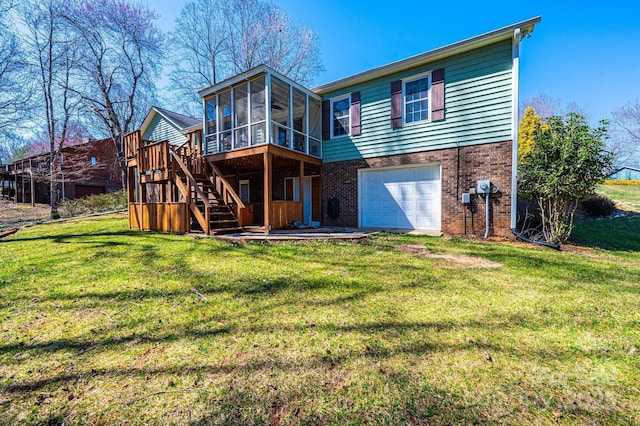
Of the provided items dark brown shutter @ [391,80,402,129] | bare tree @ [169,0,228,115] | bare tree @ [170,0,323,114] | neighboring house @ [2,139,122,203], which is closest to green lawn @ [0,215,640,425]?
dark brown shutter @ [391,80,402,129]

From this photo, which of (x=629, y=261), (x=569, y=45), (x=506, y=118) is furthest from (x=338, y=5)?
(x=629, y=261)

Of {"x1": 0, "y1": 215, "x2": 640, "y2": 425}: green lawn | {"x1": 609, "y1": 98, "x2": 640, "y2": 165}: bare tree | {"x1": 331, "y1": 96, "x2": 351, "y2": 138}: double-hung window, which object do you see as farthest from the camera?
{"x1": 609, "y1": 98, "x2": 640, "y2": 165}: bare tree

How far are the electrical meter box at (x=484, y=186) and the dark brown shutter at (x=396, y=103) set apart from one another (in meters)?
3.07

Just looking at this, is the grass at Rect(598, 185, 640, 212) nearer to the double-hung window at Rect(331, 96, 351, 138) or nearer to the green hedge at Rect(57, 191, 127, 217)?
the double-hung window at Rect(331, 96, 351, 138)

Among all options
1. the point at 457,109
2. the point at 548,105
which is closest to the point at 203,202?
the point at 457,109

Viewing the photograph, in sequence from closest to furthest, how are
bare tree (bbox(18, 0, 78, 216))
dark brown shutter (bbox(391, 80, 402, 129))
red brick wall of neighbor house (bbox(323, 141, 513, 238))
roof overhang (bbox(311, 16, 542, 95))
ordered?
1. roof overhang (bbox(311, 16, 542, 95))
2. red brick wall of neighbor house (bbox(323, 141, 513, 238))
3. dark brown shutter (bbox(391, 80, 402, 129))
4. bare tree (bbox(18, 0, 78, 216))

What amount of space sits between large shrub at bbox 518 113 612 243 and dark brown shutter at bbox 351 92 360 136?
5.05 metres

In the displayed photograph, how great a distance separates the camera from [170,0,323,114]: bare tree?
1891cm

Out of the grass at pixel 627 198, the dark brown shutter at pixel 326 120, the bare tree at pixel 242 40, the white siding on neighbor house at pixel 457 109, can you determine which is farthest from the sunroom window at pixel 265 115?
the grass at pixel 627 198

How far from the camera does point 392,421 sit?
151cm

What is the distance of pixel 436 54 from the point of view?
8070 mm

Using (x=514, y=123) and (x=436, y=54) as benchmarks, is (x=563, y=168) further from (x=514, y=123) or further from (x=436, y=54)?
(x=436, y=54)

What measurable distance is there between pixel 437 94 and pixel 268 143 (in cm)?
520

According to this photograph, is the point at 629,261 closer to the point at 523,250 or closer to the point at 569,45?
the point at 523,250
